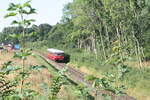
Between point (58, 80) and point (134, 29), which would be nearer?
point (58, 80)

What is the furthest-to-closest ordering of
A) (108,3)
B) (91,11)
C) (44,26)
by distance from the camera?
1. (44,26)
2. (91,11)
3. (108,3)

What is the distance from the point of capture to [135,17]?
146 ft

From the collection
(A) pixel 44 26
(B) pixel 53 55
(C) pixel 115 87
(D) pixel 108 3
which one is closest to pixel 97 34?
(B) pixel 53 55

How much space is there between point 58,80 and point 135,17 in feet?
131

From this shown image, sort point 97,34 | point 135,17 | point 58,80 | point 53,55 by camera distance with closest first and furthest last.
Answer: point 58,80, point 135,17, point 53,55, point 97,34

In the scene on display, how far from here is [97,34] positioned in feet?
204

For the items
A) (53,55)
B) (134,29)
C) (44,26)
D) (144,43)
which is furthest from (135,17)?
(44,26)

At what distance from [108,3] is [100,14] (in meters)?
4.11

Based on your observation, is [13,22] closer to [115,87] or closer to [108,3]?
[115,87]

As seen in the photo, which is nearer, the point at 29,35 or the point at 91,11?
the point at 29,35

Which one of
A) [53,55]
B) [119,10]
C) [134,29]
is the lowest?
[53,55]

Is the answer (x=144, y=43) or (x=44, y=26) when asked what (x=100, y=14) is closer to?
(x=144, y=43)

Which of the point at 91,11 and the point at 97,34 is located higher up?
the point at 91,11

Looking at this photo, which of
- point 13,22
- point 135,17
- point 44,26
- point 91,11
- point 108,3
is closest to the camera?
point 13,22
